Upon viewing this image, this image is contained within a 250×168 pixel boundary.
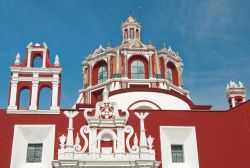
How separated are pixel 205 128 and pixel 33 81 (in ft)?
28.3

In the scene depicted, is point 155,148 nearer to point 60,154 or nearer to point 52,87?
point 60,154

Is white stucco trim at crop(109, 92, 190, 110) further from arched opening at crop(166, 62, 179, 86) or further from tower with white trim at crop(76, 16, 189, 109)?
arched opening at crop(166, 62, 179, 86)

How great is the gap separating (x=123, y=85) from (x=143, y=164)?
32.7ft

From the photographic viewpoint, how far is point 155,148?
18.7m

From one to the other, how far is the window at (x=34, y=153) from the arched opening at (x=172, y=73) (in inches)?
500

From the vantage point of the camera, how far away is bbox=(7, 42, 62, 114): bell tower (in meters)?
19.2

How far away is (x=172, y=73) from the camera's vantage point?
2955cm

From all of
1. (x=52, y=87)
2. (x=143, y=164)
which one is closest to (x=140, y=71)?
(x=52, y=87)

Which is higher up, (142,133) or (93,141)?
(142,133)

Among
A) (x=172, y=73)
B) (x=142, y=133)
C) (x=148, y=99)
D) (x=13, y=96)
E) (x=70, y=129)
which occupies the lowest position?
(x=142, y=133)

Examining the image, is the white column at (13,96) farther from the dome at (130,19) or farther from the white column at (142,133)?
the dome at (130,19)

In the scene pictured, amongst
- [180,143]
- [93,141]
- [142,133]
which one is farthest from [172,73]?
[93,141]

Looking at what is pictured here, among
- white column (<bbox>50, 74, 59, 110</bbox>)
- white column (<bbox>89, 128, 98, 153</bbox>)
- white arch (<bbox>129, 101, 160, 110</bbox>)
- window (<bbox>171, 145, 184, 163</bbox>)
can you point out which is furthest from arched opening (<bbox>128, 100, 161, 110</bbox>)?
white column (<bbox>50, 74, 59, 110</bbox>)

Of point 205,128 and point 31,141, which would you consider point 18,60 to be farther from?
point 205,128
